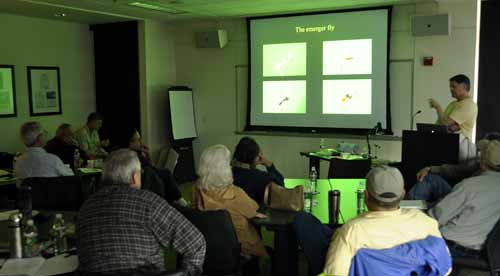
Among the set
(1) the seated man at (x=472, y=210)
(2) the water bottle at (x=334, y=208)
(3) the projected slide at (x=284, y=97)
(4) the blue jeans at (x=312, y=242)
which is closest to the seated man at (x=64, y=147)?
(3) the projected slide at (x=284, y=97)

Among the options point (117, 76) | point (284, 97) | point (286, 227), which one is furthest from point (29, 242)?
point (117, 76)

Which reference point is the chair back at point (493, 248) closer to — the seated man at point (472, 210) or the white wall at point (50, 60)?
the seated man at point (472, 210)

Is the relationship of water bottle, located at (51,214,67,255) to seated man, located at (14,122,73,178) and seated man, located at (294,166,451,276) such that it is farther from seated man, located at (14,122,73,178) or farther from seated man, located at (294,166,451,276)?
seated man, located at (14,122,73,178)

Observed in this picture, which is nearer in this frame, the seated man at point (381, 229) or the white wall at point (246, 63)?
the seated man at point (381, 229)

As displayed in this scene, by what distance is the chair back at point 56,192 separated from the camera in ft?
13.9

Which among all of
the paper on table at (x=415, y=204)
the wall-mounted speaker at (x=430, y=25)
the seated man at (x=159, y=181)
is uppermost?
the wall-mounted speaker at (x=430, y=25)

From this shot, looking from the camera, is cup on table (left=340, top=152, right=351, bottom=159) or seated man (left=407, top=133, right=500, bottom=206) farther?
cup on table (left=340, top=152, right=351, bottom=159)

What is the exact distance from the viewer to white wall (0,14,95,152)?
7.85m

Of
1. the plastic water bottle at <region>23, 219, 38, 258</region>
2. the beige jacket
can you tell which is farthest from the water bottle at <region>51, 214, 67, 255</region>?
the beige jacket

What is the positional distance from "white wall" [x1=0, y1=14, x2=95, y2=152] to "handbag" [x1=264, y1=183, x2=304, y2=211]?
5759 millimetres

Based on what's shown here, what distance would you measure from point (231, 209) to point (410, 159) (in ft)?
7.32

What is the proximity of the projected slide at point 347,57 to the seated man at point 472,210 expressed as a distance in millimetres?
4539

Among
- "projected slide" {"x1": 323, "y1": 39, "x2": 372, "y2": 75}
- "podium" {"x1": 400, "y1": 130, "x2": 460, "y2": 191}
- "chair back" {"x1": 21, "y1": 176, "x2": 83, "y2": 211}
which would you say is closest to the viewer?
"chair back" {"x1": 21, "y1": 176, "x2": 83, "y2": 211}

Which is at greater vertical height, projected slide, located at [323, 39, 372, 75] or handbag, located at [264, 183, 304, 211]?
projected slide, located at [323, 39, 372, 75]
